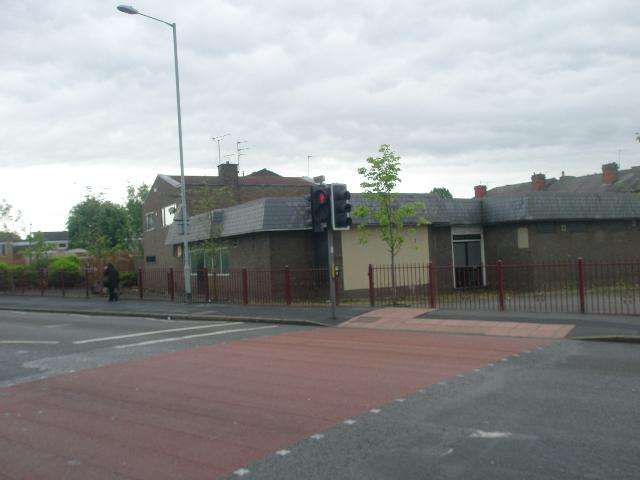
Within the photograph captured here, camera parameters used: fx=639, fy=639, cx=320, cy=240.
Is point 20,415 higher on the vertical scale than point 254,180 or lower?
lower

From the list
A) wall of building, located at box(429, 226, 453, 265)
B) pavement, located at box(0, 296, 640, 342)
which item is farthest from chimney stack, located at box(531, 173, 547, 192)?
pavement, located at box(0, 296, 640, 342)

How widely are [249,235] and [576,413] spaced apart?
64.4ft

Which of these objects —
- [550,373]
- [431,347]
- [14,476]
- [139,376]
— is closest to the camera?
[14,476]

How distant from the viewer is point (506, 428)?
6.45 meters

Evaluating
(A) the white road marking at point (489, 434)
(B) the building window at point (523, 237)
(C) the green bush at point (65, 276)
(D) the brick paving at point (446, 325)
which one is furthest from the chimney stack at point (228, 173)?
(A) the white road marking at point (489, 434)

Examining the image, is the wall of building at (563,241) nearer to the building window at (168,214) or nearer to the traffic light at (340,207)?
the traffic light at (340,207)

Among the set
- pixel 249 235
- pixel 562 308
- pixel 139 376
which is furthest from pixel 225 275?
pixel 139 376

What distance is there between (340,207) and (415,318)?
339 cm

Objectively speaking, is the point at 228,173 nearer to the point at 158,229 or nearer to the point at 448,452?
the point at 158,229

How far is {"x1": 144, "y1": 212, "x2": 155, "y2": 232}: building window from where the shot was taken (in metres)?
41.3

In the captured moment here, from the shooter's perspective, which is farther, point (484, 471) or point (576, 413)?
point (576, 413)

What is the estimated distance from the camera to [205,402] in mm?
8039

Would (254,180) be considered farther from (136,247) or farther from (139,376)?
(139,376)

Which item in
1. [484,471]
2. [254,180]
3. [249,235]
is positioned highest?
[254,180]
